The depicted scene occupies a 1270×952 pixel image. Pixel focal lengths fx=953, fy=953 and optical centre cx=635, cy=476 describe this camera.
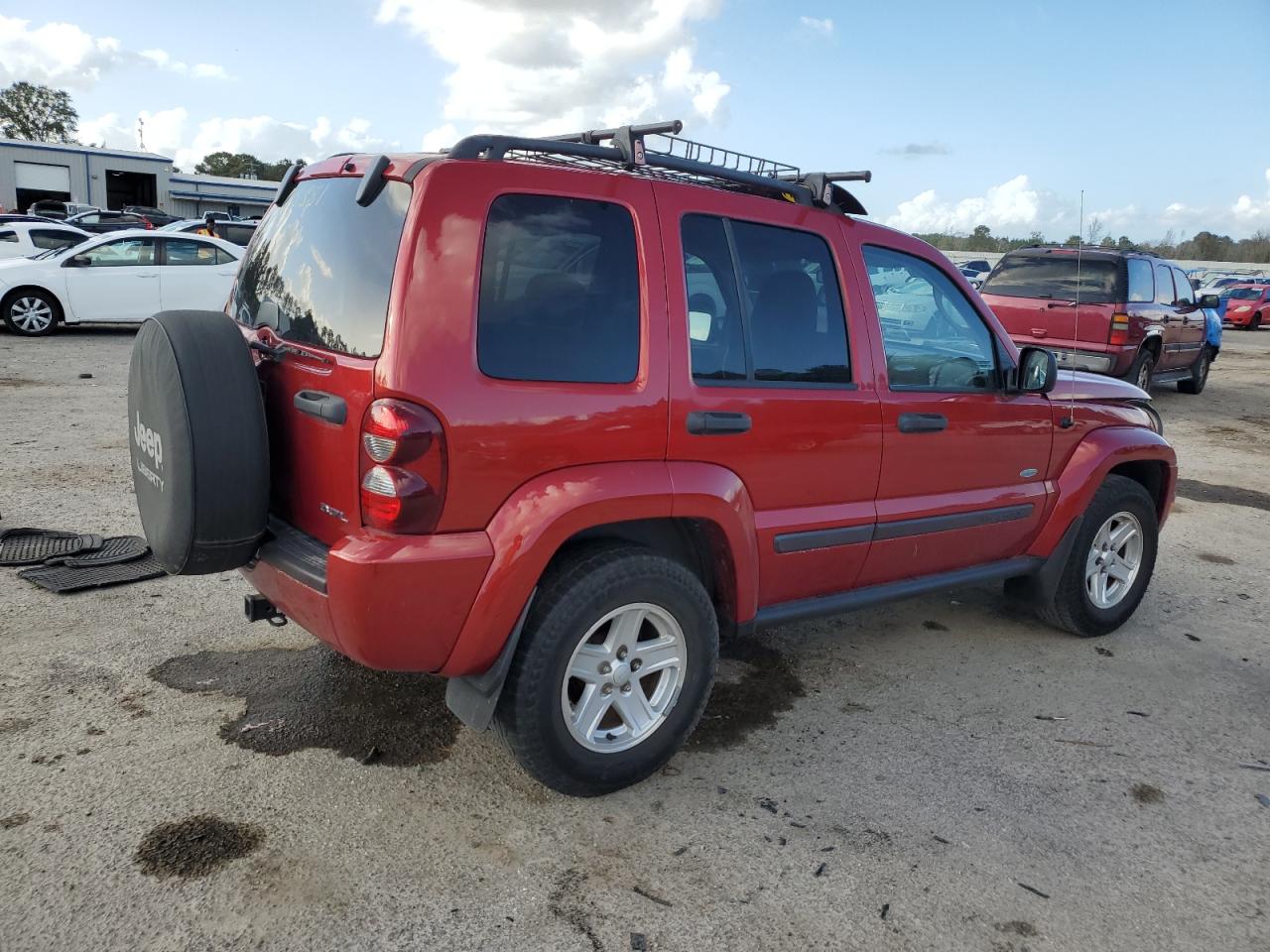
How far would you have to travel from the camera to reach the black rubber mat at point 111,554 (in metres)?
4.71

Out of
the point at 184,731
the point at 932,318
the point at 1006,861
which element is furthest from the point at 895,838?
the point at 184,731

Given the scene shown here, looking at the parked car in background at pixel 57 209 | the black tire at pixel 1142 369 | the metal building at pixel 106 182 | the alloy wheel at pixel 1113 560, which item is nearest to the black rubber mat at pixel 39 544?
the alloy wheel at pixel 1113 560

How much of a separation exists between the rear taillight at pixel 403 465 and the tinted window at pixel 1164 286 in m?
11.8

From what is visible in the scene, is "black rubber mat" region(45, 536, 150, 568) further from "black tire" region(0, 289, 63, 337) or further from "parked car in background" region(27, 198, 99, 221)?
"parked car in background" region(27, 198, 99, 221)

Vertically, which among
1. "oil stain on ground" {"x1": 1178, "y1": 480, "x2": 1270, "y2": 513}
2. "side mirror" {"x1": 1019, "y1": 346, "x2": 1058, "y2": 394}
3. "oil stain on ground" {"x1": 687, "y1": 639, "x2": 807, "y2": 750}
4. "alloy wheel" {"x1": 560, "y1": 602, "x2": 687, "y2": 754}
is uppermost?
"side mirror" {"x1": 1019, "y1": 346, "x2": 1058, "y2": 394}

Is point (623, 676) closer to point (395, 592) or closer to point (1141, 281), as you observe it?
point (395, 592)

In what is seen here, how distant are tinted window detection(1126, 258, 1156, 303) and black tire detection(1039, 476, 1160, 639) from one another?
7.56 m

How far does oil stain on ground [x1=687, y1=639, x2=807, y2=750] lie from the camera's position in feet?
11.6

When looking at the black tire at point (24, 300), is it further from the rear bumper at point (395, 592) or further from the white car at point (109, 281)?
the rear bumper at point (395, 592)

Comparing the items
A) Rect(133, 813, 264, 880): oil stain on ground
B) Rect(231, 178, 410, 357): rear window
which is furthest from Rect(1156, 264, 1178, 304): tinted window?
Rect(133, 813, 264, 880): oil stain on ground

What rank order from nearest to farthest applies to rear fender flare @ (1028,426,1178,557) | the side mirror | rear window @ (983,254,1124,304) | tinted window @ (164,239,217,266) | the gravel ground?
the gravel ground, the side mirror, rear fender flare @ (1028,426,1178,557), rear window @ (983,254,1124,304), tinted window @ (164,239,217,266)

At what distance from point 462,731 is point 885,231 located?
2.54 meters

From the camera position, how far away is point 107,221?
90.9ft

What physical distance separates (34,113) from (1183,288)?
94.7m
